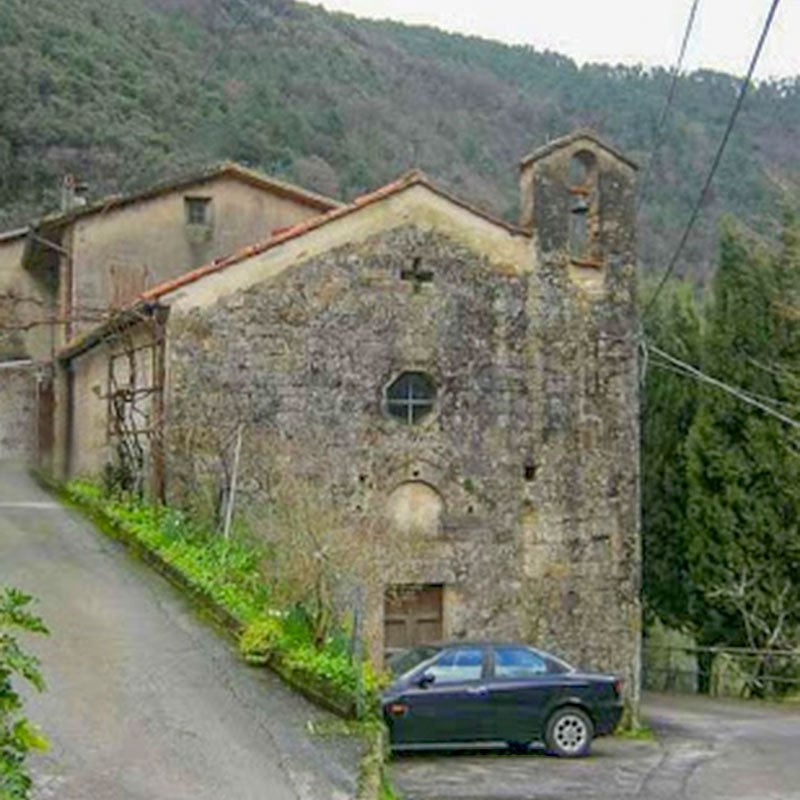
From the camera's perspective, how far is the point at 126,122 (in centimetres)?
5716

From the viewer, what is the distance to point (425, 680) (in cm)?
1800

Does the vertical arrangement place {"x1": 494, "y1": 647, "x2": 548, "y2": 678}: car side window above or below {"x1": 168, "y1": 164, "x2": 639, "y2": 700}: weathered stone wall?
below

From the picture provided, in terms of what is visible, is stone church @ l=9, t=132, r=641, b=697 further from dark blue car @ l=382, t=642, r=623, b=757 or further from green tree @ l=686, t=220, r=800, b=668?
green tree @ l=686, t=220, r=800, b=668

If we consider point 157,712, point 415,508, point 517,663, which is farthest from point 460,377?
point 157,712

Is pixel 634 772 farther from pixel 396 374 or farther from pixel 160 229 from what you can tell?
pixel 160 229

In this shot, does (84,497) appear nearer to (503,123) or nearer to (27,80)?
(27,80)

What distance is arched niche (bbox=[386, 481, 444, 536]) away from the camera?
21531mm

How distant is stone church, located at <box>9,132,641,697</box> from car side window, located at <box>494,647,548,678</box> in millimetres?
3054

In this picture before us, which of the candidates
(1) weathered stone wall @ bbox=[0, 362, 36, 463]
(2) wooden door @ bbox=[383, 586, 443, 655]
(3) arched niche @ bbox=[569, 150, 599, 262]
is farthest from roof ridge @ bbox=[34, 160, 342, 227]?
(2) wooden door @ bbox=[383, 586, 443, 655]

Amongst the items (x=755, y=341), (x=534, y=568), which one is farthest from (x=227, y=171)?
(x=755, y=341)

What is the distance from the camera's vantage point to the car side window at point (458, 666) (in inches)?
714

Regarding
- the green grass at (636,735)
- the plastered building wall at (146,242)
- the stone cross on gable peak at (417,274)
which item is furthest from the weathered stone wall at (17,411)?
the green grass at (636,735)

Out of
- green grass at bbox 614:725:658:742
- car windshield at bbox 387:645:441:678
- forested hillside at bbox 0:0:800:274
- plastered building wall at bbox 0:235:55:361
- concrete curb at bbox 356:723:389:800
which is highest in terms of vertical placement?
forested hillside at bbox 0:0:800:274

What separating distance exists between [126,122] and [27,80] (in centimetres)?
403
